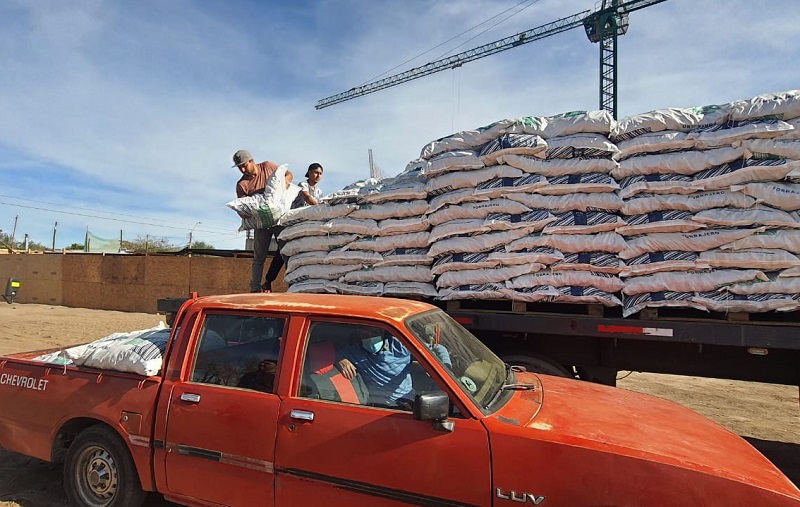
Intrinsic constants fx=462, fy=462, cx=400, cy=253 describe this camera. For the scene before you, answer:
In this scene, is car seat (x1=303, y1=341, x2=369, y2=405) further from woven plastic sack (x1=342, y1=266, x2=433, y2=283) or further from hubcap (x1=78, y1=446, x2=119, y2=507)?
woven plastic sack (x1=342, y1=266, x2=433, y2=283)

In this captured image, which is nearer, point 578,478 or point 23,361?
point 578,478

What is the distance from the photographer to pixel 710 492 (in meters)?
1.87

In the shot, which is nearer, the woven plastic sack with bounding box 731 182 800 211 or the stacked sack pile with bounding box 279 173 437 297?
the woven plastic sack with bounding box 731 182 800 211

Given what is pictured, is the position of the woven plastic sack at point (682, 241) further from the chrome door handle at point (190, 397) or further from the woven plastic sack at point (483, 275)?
the chrome door handle at point (190, 397)

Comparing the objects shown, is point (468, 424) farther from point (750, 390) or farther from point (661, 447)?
point (750, 390)

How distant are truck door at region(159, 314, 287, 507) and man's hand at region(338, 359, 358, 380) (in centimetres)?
39

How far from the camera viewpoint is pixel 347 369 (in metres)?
2.62

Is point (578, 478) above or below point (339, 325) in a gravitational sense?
below

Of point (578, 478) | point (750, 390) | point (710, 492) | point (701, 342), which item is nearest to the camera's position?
point (710, 492)

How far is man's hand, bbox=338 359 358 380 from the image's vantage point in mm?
2594

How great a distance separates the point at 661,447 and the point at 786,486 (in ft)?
1.59

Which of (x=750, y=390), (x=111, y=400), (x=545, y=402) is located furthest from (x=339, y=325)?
(x=750, y=390)

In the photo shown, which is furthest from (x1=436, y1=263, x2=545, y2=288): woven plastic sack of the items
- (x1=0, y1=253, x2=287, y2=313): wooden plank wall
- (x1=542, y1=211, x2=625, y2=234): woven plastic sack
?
(x1=0, y1=253, x2=287, y2=313): wooden plank wall

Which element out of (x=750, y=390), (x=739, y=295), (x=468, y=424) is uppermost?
(x=739, y=295)
